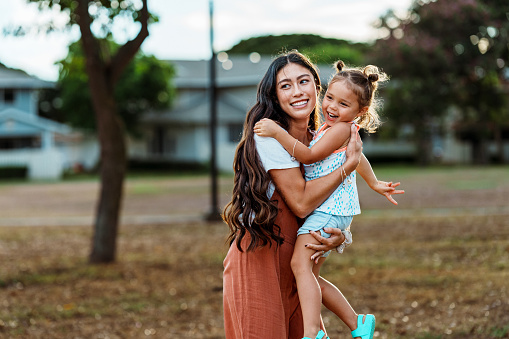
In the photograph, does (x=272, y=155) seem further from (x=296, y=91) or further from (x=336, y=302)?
(x=336, y=302)

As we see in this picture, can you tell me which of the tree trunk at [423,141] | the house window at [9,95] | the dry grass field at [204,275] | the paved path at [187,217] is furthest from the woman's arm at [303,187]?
the house window at [9,95]

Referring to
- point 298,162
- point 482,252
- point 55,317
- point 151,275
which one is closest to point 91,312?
point 55,317

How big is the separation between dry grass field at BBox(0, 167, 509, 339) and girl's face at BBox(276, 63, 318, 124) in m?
2.84

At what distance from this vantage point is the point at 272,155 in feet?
9.99

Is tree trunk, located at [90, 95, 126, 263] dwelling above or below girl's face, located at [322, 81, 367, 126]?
below

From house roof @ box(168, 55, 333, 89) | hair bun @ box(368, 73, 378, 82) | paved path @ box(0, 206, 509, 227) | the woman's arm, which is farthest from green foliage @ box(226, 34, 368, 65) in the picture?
the woman's arm

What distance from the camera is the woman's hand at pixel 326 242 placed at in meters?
3.04

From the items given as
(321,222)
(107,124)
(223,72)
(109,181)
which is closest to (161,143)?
(223,72)

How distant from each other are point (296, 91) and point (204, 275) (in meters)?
6.28

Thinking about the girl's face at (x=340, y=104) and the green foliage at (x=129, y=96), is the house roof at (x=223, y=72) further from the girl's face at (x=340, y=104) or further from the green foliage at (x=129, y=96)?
the girl's face at (x=340, y=104)

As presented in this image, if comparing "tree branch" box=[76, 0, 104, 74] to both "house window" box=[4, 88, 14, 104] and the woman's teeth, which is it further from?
"house window" box=[4, 88, 14, 104]

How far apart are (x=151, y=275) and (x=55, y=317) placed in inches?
91.9

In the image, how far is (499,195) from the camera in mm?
18516

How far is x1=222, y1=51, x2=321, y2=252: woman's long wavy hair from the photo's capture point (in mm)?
3039
